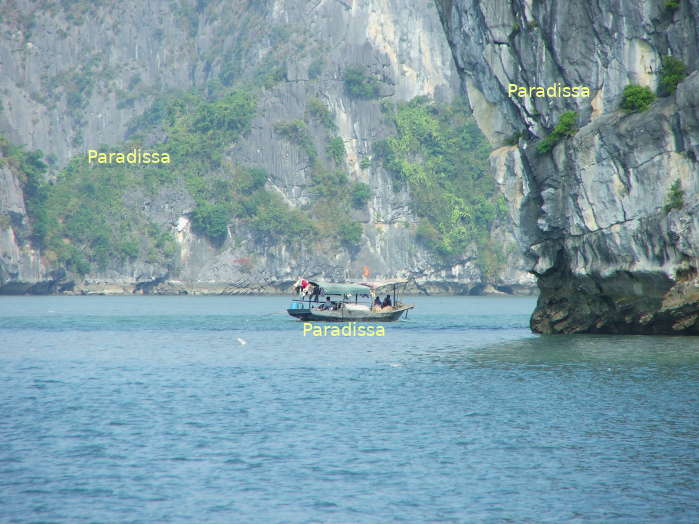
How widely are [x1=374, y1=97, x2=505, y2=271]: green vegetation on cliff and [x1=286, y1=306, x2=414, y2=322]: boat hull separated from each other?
80.7 meters

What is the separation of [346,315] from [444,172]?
314 feet

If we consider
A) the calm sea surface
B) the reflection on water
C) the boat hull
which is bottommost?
the calm sea surface

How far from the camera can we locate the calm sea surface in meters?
19.3

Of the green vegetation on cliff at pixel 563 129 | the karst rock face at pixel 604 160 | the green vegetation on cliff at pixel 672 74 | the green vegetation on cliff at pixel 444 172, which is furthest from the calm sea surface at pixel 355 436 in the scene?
the green vegetation on cliff at pixel 444 172

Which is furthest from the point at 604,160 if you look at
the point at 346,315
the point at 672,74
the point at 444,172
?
the point at 444,172

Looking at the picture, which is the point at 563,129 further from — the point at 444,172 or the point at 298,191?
the point at 444,172

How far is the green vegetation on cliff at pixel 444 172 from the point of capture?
515ft

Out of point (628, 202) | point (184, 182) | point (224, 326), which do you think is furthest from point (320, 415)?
point (184, 182)

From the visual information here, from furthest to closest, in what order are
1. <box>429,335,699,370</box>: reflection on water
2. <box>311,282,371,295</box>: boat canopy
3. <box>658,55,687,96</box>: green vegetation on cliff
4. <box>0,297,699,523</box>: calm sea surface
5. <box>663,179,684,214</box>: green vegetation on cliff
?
<box>311,282,371,295</box>: boat canopy, <box>658,55,687,96</box>: green vegetation on cliff, <box>663,179,684,214</box>: green vegetation on cliff, <box>429,335,699,370</box>: reflection on water, <box>0,297,699,523</box>: calm sea surface

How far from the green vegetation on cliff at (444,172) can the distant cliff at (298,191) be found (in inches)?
11.4

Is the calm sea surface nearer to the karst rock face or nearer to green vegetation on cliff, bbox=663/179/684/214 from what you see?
the karst rock face

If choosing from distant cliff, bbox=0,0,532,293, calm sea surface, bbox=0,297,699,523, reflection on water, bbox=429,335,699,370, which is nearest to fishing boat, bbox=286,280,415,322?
reflection on water, bbox=429,335,699,370

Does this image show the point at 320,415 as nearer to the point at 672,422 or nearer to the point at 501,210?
the point at 672,422

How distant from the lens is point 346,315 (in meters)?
72.0
